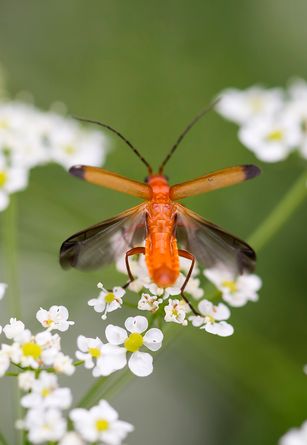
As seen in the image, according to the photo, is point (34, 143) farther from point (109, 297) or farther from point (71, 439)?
point (71, 439)

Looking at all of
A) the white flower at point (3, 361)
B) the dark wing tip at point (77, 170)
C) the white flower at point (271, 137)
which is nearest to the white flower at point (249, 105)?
the white flower at point (271, 137)

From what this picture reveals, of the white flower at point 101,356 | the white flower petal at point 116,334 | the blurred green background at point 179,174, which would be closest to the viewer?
the white flower at point 101,356

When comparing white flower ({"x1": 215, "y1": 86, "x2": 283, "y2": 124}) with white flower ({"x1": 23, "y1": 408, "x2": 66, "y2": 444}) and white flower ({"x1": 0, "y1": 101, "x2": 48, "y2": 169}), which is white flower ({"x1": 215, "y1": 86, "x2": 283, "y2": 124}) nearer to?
white flower ({"x1": 0, "y1": 101, "x2": 48, "y2": 169})

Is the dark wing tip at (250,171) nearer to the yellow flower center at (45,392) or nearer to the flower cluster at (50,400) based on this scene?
the flower cluster at (50,400)

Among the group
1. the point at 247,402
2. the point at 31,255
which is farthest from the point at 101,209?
the point at 247,402

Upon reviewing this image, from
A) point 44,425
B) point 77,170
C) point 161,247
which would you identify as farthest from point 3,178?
point 44,425

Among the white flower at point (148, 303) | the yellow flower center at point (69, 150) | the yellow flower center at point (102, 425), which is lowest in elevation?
the yellow flower center at point (102, 425)
